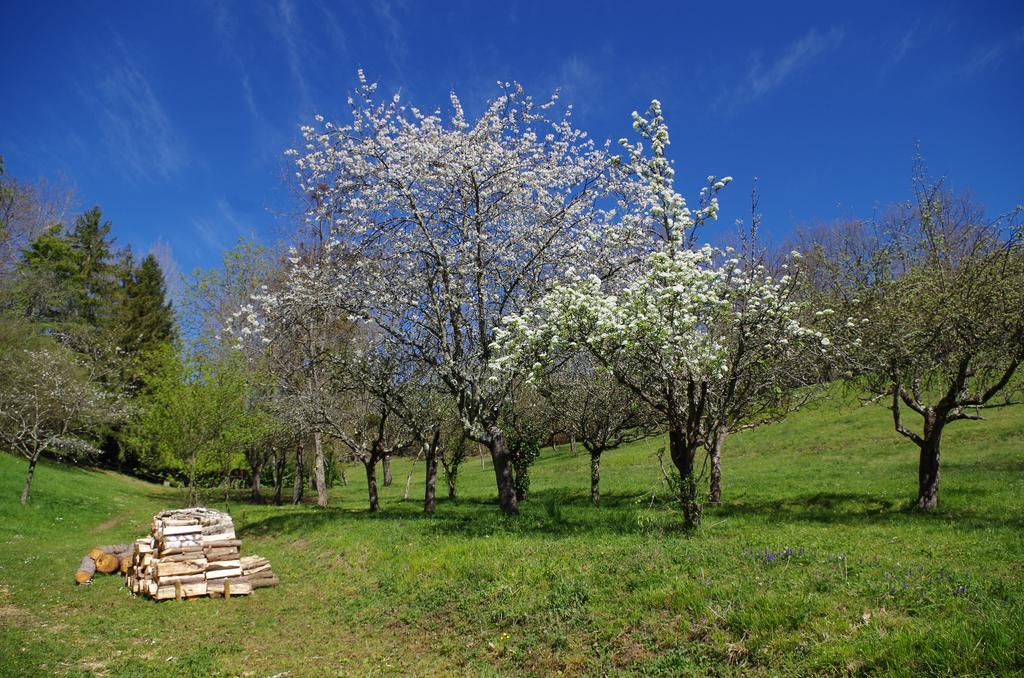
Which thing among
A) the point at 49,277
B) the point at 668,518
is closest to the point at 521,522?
the point at 668,518

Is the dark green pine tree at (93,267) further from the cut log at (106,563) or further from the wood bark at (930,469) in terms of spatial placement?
the wood bark at (930,469)

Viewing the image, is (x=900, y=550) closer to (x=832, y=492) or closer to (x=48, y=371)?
(x=832, y=492)

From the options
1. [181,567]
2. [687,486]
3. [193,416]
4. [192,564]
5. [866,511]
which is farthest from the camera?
[193,416]

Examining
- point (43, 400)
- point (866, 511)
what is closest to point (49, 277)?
point (43, 400)

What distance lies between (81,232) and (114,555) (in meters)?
44.4

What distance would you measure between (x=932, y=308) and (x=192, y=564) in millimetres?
16309

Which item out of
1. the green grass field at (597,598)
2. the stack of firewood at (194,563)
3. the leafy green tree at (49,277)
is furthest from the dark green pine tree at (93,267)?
the stack of firewood at (194,563)

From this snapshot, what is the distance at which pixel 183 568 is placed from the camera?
12164 mm

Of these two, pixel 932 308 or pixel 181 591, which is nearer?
pixel 181 591

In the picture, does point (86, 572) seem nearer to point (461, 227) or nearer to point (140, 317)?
point (461, 227)

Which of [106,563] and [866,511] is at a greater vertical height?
[866,511]

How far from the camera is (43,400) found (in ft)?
92.5

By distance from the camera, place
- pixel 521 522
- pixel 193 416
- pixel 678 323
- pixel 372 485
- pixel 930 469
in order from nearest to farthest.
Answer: pixel 678 323 < pixel 930 469 < pixel 521 522 < pixel 372 485 < pixel 193 416

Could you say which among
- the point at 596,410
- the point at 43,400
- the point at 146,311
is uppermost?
the point at 146,311
